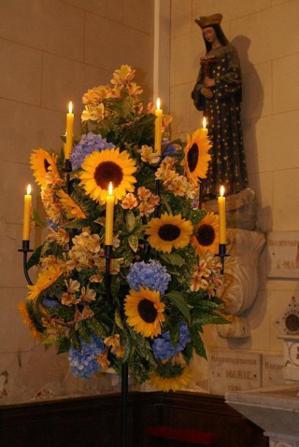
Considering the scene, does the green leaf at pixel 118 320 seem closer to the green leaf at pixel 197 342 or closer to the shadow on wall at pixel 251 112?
the green leaf at pixel 197 342

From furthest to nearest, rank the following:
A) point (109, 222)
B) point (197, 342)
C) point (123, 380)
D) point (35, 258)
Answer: point (35, 258) → point (197, 342) → point (123, 380) → point (109, 222)

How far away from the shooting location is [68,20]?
5.01 metres

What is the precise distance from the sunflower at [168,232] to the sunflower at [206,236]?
11 centimetres

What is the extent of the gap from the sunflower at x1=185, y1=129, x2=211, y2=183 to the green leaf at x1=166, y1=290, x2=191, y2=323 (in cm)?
35

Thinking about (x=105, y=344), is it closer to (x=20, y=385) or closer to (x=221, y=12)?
(x=20, y=385)

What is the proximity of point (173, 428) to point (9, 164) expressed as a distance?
2.05 m

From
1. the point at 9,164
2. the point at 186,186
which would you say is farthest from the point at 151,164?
the point at 9,164

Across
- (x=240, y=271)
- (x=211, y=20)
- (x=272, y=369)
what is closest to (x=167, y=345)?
(x=240, y=271)

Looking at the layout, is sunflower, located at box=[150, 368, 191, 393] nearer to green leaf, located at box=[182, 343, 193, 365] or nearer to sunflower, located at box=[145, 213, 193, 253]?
green leaf, located at box=[182, 343, 193, 365]

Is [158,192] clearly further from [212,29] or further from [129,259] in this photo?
[212,29]

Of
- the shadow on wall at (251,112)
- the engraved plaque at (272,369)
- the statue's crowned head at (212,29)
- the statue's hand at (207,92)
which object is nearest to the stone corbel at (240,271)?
the shadow on wall at (251,112)

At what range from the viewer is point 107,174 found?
201 cm

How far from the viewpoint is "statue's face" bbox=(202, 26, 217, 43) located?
4.89m

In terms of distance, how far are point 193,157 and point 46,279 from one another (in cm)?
55
